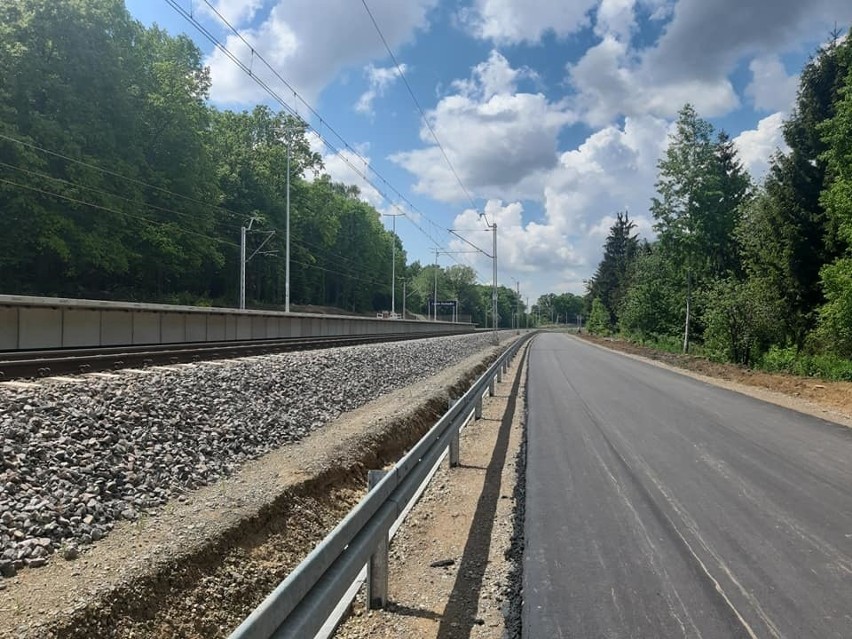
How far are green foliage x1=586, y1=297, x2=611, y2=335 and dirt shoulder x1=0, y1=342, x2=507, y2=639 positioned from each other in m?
89.2

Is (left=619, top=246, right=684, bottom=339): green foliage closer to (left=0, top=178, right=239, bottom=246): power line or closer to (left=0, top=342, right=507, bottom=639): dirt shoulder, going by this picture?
(left=0, top=178, right=239, bottom=246): power line

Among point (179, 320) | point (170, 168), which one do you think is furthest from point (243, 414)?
point (170, 168)

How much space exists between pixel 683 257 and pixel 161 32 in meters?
52.2

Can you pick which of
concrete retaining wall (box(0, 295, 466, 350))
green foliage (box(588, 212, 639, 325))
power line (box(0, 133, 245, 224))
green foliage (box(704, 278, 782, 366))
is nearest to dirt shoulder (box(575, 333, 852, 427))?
green foliage (box(704, 278, 782, 366))

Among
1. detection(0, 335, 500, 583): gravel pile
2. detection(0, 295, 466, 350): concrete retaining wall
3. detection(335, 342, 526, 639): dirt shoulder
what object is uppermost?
detection(0, 295, 466, 350): concrete retaining wall

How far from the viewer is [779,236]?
2925cm

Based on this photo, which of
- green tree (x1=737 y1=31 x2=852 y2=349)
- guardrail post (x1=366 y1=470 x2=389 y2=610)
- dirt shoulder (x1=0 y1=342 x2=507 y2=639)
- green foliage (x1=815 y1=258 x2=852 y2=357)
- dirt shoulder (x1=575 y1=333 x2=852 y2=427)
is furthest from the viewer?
green tree (x1=737 y1=31 x2=852 y2=349)

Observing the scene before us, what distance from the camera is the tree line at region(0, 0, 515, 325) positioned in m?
34.4

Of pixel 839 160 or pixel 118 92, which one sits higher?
pixel 118 92

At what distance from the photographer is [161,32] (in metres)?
56.6

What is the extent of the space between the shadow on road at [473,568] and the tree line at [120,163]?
35.1 m

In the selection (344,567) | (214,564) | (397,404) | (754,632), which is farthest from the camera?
(397,404)

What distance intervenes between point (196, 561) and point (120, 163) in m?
43.4

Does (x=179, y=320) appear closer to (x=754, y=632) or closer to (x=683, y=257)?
(x=754, y=632)
